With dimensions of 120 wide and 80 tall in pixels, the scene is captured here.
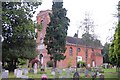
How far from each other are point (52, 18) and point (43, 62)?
0.86 m

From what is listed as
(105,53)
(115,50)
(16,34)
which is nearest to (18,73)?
(16,34)

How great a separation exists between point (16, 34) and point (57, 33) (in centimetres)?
78

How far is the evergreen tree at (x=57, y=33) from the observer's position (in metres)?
5.10

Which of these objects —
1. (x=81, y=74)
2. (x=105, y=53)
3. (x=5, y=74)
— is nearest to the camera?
(x=5, y=74)

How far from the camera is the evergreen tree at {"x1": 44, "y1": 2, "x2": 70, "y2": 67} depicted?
16.7ft

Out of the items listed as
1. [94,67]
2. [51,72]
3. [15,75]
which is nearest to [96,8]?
[94,67]

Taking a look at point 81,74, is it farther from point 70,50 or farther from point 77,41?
point 77,41

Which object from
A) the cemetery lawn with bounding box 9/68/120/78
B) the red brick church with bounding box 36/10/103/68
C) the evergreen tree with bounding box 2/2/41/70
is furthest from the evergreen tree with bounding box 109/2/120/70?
the evergreen tree with bounding box 2/2/41/70

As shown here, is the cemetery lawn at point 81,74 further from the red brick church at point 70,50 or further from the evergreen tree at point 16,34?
the evergreen tree at point 16,34

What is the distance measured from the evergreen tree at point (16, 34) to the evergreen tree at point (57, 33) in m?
0.33

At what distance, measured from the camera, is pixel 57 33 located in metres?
5.10

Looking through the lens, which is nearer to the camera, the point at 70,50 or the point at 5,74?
the point at 5,74

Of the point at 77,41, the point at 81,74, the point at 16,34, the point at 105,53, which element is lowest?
the point at 81,74

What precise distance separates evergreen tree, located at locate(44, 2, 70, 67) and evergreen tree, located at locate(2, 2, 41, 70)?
1.10 ft
